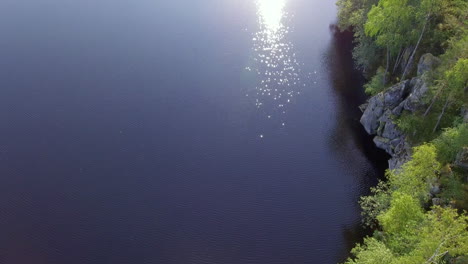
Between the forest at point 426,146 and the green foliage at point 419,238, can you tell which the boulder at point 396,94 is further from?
the green foliage at point 419,238

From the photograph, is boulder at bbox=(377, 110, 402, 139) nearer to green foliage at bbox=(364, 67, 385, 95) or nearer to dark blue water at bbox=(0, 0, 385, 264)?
dark blue water at bbox=(0, 0, 385, 264)

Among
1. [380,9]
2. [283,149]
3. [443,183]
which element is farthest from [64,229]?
[380,9]

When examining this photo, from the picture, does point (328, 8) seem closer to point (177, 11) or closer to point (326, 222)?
point (177, 11)

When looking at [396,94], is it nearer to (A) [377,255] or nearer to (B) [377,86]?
(B) [377,86]

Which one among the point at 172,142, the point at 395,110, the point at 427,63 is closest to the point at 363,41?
the point at 427,63

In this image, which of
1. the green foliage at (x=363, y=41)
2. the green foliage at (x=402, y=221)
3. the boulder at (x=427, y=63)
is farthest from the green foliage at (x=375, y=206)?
the green foliage at (x=363, y=41)
